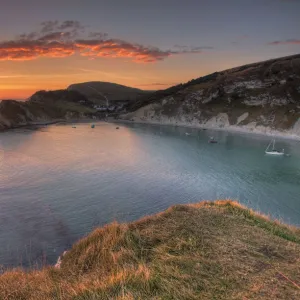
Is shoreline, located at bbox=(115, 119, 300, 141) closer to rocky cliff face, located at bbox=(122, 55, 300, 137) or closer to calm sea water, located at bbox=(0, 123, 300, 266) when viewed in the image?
rocky cliff face, located at bbox=(122, 55, 300, 137)

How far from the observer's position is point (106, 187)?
39000 millimetres

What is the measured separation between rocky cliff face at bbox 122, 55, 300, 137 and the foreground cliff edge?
109 metres

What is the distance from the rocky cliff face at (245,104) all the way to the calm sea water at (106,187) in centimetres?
5320

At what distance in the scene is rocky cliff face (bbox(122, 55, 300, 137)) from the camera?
407 ft

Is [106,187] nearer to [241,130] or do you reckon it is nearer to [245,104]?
[241,130]

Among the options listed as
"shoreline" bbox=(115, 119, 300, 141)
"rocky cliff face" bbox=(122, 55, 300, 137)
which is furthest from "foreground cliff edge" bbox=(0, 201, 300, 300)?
"rocky cliff face" bbox=(122, 55, 300, 137)

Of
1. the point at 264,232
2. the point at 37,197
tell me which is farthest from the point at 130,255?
the point at 37,197

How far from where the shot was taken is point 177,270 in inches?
296

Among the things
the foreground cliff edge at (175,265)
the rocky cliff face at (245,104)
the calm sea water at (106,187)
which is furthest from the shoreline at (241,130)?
the foreground cliff edge at (175,265)

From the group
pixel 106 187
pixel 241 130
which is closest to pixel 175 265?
pixel 106 187

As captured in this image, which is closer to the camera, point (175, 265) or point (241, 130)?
point (175, 265)

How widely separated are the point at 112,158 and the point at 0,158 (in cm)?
2279

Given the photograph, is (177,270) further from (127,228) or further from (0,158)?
(0,158)

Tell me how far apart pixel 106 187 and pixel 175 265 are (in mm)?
31882
